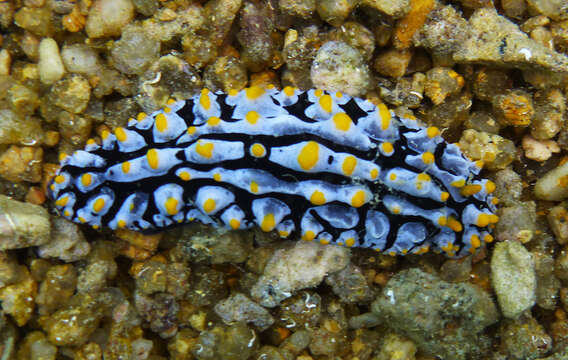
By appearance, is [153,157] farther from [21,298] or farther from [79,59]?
[21,298]

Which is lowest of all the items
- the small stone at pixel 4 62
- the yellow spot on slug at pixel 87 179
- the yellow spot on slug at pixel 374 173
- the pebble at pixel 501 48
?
the yellow spot on slug at pixel 87 179

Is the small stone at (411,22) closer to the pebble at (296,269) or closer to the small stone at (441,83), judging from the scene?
the small stone at (441,83)

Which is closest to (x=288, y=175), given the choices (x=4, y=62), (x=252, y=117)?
(x=252, y=117)

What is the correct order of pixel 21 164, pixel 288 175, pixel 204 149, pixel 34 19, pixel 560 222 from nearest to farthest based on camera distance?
pixel 204 149, pixel 288 175, pixel 560 222, pixel 21 164, pixel 34 19

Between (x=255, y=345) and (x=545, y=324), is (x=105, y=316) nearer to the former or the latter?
(x=255, y=345)

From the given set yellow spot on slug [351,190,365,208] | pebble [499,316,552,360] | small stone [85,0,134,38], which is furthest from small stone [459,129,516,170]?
small stone [85,0,134,38]

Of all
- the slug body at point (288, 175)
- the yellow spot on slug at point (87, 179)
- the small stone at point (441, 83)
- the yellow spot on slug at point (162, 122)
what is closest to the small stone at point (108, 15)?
the slug body at point (288, 175)

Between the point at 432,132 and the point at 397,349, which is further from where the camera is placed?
the point at 397,349

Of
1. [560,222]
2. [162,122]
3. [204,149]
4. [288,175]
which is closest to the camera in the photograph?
[204,149]
